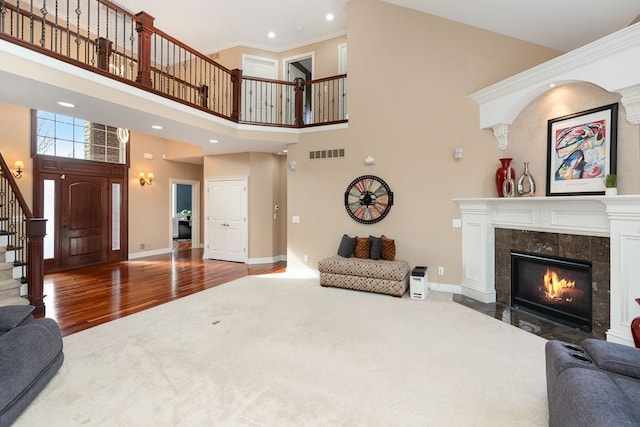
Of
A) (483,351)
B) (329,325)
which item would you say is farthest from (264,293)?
(483,351)

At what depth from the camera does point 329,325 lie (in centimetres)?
346

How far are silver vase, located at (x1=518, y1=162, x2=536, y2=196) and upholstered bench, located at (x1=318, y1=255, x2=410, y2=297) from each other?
1899 millimetres

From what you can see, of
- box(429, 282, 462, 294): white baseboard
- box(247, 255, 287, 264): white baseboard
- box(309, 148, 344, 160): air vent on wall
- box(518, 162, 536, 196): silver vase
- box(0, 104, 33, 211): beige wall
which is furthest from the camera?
box(247, 255, 287, 264): white baseboard

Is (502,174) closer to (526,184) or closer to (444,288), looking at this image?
(526,184)

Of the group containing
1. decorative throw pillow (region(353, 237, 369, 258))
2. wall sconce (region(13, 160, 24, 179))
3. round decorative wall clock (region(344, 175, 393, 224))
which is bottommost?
decorative throw pillow (region(353, 237, 369, 258))

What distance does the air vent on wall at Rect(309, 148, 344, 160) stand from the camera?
569 cm

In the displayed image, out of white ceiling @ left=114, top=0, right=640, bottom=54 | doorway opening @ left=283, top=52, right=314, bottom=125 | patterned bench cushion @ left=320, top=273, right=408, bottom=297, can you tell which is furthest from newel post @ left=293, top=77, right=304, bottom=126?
patterned bench cushion @ left=320, top=273, right=408, bottom=297

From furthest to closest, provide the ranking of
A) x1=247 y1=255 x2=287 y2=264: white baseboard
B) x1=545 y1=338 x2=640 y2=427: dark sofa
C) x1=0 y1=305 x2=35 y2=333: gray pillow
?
x1=247 y1=255 x2=287 y2=264: white baseboard < x1=0 y1=305 x2=35 y2=333: gray pillow < x1=545 y1=338 x2=640 y2=427: dark sofa

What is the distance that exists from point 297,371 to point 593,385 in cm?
187

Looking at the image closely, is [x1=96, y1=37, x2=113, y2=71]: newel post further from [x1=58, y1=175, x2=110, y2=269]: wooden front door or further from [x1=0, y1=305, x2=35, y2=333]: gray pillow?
[x1=58, y1=175, x2=110, y2=269]: wooden front door

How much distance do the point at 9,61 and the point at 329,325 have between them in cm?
414

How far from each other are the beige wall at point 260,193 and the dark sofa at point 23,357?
4.79 metres

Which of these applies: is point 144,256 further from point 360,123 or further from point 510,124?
point 510,124

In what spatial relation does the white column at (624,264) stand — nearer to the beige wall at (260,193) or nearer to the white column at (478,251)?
the white column at (478,251)
